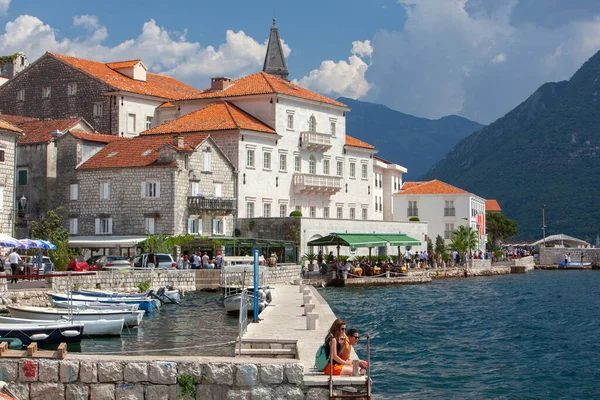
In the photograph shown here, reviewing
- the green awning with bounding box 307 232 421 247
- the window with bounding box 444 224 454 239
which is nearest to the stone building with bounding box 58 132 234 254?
the green awning with bounding box 307 232 421 247

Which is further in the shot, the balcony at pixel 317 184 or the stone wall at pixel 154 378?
the balcony at pixel 317 184

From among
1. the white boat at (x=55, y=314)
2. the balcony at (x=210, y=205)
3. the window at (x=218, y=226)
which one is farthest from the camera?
the window at (x=218, y=226)

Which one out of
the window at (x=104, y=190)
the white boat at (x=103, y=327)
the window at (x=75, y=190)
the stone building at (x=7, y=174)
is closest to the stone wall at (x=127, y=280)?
the stone building at (x=7, y=174)

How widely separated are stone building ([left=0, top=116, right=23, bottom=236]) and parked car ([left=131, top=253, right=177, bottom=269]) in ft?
22.7

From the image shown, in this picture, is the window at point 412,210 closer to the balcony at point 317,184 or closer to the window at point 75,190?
the balcony at point 317,184

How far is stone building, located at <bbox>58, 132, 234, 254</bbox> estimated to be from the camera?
57125mm

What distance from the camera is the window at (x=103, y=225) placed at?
58.5m

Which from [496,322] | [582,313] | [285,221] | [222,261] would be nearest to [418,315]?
[496,322]

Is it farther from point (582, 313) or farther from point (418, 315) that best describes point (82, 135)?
point (582, 313)

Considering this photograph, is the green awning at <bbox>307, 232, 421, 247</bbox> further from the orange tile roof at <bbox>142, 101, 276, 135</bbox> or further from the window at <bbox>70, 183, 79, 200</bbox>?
the window at <bbox>70, 183, 79, 200</bbox>

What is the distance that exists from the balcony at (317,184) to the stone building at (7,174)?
24.3 meters

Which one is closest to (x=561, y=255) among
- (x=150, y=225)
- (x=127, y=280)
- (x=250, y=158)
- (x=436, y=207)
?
(x=436, y=207)

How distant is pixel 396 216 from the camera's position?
296ft

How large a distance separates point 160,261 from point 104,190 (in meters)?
10.8
